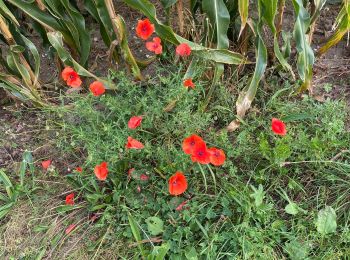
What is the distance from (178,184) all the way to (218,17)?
76 centimetres

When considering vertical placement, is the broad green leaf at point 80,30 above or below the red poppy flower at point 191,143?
above

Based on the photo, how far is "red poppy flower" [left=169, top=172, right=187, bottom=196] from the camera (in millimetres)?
1776

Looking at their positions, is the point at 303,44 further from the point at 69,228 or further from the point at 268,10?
the point at 69,228

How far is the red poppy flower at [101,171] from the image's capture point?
1.81m

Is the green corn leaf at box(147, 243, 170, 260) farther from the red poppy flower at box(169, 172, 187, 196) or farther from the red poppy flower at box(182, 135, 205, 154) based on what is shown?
the red poppy flower at box(182, 135, 205, 154)

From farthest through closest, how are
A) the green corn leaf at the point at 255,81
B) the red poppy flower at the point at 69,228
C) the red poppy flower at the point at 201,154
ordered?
1. the green corn leaf at the point at 255,81
2. the red poppy flower at the point at 69,228
3. the red poppy flower at the point at 201,154

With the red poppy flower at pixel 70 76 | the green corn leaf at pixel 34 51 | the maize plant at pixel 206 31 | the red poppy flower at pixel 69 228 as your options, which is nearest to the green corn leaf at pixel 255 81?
the maize plant at pixel 206 31

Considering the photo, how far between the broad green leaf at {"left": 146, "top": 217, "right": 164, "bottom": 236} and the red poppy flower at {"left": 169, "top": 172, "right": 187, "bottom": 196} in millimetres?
148

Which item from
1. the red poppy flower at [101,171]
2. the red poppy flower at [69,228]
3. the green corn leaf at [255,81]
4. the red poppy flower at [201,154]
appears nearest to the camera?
the red poppy flower at [201,154]

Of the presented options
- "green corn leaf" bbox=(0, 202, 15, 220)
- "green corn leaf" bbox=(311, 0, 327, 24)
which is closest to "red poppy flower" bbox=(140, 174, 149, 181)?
"green corn leaf" bbox=(0, 202, 15, 220)

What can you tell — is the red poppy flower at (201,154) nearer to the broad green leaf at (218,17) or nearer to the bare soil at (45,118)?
the broad green leaf at (218,17)

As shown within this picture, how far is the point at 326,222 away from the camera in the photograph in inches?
69.5

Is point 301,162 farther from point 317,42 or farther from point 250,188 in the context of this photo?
point 317,42

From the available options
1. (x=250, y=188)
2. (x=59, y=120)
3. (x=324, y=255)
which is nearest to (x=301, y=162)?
(x=250, y=188)
